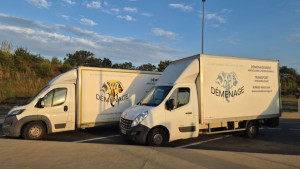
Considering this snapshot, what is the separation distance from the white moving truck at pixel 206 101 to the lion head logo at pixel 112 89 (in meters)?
2.02

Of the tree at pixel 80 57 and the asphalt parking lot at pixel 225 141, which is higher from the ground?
the tree at pixel 80 57

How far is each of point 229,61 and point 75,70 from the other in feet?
19.0

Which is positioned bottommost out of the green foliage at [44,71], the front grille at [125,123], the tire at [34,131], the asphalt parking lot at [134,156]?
the asphalt parking lot at [134,156]

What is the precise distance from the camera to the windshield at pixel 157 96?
6899 mm

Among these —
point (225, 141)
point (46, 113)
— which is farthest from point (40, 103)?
point (225, 141)

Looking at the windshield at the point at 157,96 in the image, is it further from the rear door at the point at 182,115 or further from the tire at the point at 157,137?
the tire at the point at 157,137

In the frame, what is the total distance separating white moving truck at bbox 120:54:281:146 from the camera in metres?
6.59

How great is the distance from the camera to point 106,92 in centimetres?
898

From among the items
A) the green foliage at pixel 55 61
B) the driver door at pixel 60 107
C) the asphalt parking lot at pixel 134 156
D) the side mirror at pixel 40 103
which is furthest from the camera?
the green foliage at pixel 55 61

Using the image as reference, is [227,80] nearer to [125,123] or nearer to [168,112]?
[168,112]

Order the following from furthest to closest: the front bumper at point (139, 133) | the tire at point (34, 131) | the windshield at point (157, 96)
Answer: the tire at point (34, 131) → the windshield at point (157, 96) → the front bumper at point (139, 133)

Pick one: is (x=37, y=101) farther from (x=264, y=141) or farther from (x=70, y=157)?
(x=264, y=141)

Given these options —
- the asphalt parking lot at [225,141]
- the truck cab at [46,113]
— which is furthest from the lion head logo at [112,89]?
the asphalt parking lot at [225,141]

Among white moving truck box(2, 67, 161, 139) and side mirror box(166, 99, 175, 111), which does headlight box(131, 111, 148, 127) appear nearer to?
side mirror box(166, 99, 175, 111)
